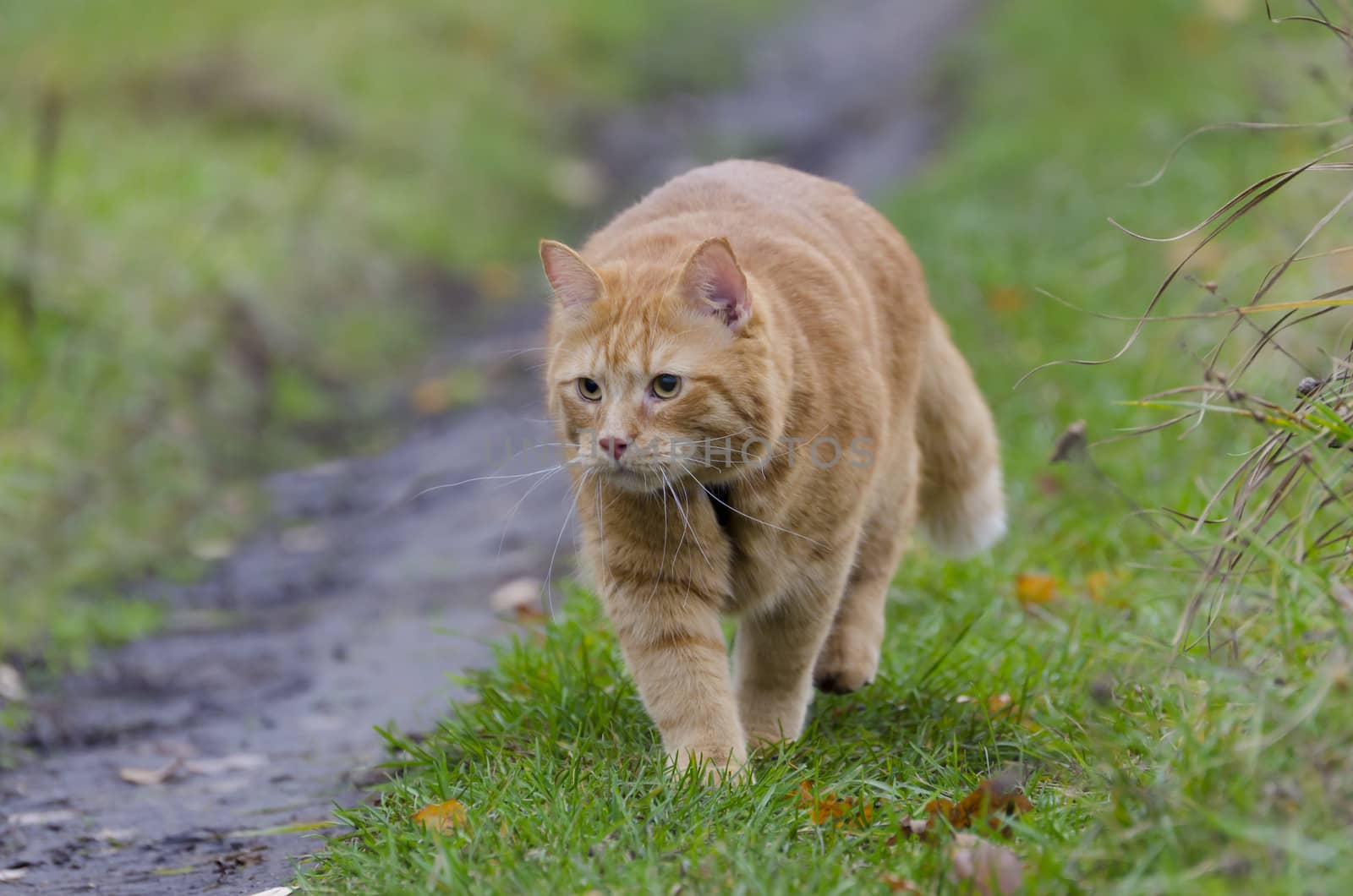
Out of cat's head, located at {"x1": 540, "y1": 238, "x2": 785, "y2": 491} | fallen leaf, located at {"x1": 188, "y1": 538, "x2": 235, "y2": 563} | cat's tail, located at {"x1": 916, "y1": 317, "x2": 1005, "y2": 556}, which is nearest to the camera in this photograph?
cat's head, located at {"x1": 540, "y1": 238, "x2": 785, "y2": 491}

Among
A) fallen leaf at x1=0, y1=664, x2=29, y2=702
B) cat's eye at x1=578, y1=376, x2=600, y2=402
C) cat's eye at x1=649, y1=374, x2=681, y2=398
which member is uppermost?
cat's eye at x1=578, y1=376, x2=600, y2=402

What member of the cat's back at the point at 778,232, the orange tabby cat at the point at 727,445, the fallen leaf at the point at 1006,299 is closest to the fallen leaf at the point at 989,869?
the orange tabby cat at the point at 727,445

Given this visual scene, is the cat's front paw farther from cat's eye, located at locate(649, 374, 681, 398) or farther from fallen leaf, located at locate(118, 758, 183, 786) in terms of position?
fallen leaf, located at locate(118, 758, 183, 786)

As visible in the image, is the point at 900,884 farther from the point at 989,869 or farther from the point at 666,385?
the point at 666,385

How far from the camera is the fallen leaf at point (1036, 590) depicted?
3996 mm

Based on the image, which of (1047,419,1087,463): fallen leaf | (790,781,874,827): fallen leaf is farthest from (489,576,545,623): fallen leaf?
(1047,419,1087,463): fallen leaf

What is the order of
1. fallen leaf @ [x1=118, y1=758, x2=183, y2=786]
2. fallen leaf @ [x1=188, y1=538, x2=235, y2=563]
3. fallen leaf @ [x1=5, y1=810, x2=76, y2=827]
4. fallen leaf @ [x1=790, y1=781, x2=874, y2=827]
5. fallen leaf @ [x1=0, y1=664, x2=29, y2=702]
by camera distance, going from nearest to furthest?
fallen leaf @ [x1=790, y1=781, x2=874, y2=827]
fallen leaf @ [x1=5, y1=810, x2=76, y2=827]
fallen leaf @ [x1=118, y1=758, x2=183, y2=786]
fallen leaf @ [x1=0, y1=664, x2=29, y2=702]
fallen leaf @ [x1=188, y1=538, x2=235, y2=563]

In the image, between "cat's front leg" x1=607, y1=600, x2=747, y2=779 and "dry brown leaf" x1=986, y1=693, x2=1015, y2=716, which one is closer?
"cat's front leg" x1=607, y1=600, x2=747, y2=779

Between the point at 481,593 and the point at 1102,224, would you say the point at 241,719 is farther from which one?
the point at 1102,224

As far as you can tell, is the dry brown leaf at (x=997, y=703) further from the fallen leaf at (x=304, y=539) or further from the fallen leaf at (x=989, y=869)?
the fallen leaf at (x=304, y=539)

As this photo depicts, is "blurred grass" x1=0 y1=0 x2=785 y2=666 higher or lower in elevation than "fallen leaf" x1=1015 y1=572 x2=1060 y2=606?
higher

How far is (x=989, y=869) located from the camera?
2.20 meters

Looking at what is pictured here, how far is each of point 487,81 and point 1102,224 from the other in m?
5.16

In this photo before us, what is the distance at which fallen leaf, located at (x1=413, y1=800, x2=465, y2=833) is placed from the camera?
267 cm
